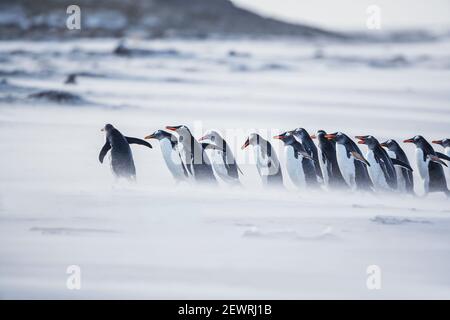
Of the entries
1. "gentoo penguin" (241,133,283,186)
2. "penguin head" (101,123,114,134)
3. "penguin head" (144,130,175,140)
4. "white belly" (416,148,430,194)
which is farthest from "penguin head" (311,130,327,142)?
"penguin head" (101,123,114,134)

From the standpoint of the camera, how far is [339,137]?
175 inches

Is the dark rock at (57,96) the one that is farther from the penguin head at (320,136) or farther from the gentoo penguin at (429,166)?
the gentoo penguin at (429,166)

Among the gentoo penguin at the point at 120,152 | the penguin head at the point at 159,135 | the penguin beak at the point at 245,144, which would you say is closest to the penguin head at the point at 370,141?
the penguin beak at the point at 245,144

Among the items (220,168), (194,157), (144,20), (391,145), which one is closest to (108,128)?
(194,157)

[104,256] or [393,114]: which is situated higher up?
[393,114]

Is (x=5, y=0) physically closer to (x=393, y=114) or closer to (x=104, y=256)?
(x=104, y=256)

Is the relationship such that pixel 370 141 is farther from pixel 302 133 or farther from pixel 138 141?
pixel 138 141

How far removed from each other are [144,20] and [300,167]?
1682mm

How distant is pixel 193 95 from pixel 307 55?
34.5 inches

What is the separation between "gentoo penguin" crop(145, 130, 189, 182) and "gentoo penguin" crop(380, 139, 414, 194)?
3.53 feet

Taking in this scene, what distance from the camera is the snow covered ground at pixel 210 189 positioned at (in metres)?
3.73
